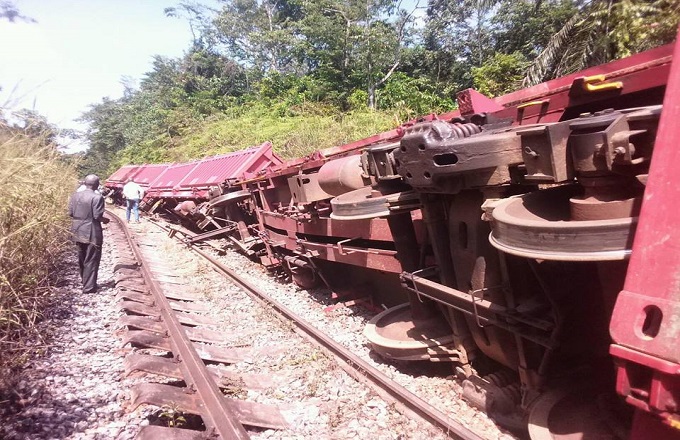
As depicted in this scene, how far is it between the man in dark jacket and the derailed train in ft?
11.7

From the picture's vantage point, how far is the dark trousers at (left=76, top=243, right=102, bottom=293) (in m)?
5.91

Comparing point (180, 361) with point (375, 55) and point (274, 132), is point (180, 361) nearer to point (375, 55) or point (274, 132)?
point (274, 132)

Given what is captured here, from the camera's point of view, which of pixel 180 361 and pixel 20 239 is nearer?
pixel 180 361

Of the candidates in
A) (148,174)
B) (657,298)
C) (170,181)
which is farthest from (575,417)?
(148,174)

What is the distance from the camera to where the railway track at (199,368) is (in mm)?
2564

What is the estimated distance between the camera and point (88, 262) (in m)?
5.91

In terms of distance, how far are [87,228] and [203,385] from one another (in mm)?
3973

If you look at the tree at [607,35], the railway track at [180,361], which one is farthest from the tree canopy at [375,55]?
the railway track at [180,361]

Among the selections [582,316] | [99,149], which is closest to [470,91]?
[582,316]

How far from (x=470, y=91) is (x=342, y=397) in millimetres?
2426

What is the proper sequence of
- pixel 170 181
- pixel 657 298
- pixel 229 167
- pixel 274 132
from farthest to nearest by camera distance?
1. pixel 274 132
2. pixel 170 181
3. pixel 229 167
4. pixel 657 298

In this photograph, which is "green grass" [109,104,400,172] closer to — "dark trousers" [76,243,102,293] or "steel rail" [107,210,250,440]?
"dark trousers" [76,243,102,293]

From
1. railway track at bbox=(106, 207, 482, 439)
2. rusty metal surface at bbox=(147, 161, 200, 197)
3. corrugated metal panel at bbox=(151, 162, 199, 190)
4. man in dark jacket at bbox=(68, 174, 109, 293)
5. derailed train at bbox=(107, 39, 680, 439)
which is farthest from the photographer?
corrugated metal panel at bbox=(151, 162, 199, 190)

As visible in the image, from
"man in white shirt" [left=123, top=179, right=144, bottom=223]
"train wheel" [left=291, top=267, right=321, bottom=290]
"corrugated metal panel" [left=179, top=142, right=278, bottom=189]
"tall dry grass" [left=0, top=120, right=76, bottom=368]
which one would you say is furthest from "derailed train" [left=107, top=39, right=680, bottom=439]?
"man in white shirt" [left=123, top=179, right=144, bottom=223]
